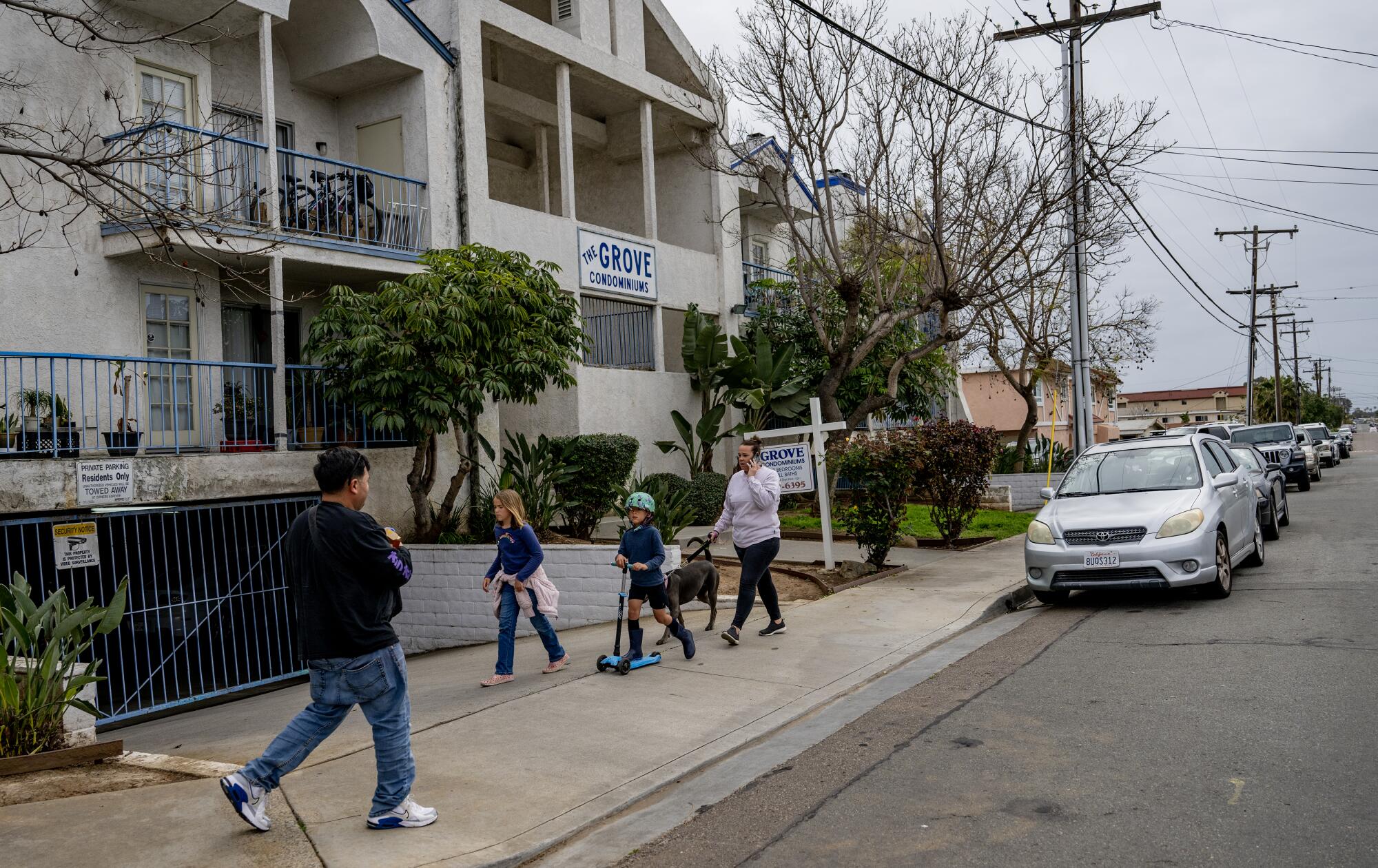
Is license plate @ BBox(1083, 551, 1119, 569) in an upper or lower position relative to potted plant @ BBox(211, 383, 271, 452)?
lower

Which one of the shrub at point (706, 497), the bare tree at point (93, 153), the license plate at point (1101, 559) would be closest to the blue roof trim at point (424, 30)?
the bare tree at point (93, 153)

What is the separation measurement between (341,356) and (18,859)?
829cm

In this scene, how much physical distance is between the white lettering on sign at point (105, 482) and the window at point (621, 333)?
8110 mm

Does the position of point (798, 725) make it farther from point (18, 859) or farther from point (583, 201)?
point (583, 201)

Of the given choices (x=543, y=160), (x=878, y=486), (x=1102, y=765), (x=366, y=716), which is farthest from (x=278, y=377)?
(x=1102, y=765)

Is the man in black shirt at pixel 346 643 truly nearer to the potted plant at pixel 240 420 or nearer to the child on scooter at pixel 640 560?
the child on scooter at pixel 640 560

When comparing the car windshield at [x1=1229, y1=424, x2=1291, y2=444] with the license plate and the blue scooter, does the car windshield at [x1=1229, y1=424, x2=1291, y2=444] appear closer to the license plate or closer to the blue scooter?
the license plate

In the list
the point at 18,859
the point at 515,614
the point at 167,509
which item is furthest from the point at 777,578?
the point at 18,859

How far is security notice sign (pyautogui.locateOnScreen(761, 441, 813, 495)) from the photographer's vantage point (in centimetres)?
1244

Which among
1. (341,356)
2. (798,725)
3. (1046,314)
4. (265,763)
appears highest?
(1046,314)

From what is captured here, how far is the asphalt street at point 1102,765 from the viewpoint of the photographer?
4531mm

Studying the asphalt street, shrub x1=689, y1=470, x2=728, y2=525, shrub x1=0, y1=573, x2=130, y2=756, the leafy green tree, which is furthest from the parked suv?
shrub x1=0, y1=573, x2=130, y2=756

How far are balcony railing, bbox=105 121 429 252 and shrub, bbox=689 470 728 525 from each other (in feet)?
19.7

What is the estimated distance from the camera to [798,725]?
696cm
